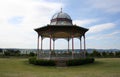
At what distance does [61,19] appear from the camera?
3200 cm

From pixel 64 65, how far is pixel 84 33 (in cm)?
723

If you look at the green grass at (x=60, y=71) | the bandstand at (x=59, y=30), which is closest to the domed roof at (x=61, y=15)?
the bandstand at (x=59, y=30)

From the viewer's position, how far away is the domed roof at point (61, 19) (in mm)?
31797

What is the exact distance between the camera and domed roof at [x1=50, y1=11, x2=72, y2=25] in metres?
31.8

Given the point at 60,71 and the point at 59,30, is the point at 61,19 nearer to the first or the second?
the point at 59,30

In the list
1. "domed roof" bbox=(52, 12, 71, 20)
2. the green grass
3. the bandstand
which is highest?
"domed roof" bbox=(52, 12, 71, 20)

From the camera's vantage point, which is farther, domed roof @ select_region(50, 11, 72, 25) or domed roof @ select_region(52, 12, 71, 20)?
domed roof @ select_region(52, 12, 71, 20)

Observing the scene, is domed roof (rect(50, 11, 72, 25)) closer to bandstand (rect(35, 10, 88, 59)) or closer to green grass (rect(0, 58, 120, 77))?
bandstand (rect(35, 10, 88, 59))

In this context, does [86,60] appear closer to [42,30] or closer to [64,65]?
[64,65]

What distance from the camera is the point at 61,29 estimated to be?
1166 inches

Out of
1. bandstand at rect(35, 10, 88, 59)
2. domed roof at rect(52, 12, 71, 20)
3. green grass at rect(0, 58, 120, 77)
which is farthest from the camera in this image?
domed roof at rect(52, 12, 71, 20)

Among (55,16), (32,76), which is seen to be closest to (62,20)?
(55,16)

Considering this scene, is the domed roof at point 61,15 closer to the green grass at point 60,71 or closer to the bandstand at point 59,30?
the bandstand at point 59,30

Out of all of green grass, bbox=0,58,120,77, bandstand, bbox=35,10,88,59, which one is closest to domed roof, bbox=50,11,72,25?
bandstand, bbox=35,10,88,59
